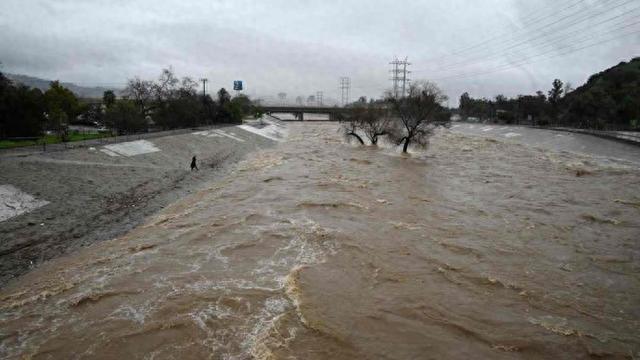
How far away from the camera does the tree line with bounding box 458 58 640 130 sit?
9569cm

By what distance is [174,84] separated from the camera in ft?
299

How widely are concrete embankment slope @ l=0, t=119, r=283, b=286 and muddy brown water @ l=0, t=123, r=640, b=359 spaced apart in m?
1.80

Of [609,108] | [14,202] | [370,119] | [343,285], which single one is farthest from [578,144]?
[14,202]

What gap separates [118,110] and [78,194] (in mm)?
43657

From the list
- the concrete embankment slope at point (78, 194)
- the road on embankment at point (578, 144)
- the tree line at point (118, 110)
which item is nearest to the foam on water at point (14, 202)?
the concrete embankment slope at point (78, 194)

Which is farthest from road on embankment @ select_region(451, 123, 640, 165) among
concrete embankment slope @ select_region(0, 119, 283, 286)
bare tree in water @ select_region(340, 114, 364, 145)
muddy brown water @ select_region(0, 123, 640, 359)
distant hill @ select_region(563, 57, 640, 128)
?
concrete embankment slope @ select_region(0, 119, 283, 286)

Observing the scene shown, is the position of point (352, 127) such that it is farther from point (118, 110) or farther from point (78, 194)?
point (78, 194)

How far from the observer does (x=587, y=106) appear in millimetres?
98750

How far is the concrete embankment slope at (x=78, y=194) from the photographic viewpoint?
1909 cm

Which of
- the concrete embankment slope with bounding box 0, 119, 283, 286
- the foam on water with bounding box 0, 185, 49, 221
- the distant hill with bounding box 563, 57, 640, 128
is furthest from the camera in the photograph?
the distant hill with bounding box 563, 57, 640, 128

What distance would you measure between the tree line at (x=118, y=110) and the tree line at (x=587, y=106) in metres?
82.2

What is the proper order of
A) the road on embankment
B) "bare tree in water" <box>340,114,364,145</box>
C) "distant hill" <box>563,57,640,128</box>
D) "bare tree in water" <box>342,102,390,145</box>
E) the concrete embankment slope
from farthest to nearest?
"distant hill" <box>563,57,640,128</box> → "bare tree in water" <box>340,114,364,145</box> → "bare tree in water" <box>342,102,390,145</box> → the road on embankment → the concrete embankment slope

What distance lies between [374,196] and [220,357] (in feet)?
65.5

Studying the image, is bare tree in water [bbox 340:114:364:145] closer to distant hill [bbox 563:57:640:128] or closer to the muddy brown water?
the muddy brown water
